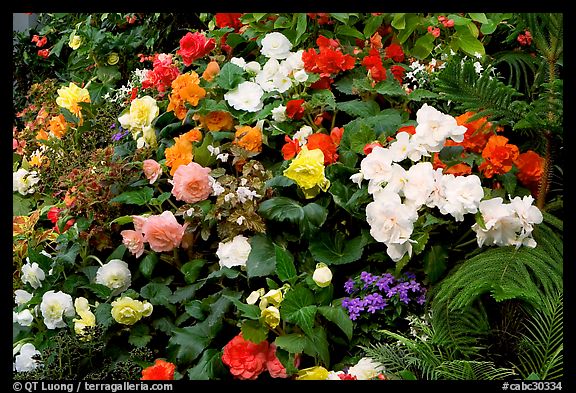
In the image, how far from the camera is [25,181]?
140 inches

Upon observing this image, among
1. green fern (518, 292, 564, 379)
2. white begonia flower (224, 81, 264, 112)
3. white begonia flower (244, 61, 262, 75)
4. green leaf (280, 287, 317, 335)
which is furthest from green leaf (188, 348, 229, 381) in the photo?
white begonia flower (244, 61, 262, 75)

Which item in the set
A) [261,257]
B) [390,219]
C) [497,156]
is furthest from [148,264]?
[497,156]

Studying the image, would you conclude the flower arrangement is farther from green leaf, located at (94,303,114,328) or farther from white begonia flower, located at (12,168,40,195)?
white begonia flower, located at (12,168,40,195)

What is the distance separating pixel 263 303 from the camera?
2.27 m

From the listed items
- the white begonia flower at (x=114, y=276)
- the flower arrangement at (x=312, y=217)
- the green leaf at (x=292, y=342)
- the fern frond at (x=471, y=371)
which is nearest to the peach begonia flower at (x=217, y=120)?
the flower arrangement at (x=312, y=217)

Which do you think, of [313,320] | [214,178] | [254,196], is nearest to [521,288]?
[313,320]

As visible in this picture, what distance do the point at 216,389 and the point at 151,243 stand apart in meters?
0.60

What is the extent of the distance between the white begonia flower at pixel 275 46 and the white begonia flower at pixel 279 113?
0.36 metres

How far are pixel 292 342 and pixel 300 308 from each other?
0.35ft

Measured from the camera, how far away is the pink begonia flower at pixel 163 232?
8.30 feet

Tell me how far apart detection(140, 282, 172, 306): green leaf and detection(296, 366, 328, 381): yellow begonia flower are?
559 millimetres

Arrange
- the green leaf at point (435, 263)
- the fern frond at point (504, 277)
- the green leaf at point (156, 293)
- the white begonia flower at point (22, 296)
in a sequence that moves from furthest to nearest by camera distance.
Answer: the white begonia flower at point (22, 296) < the green leaf at point (156, 293) < the green leaf at point (435, 263) < the fern frond at point (504, 277)

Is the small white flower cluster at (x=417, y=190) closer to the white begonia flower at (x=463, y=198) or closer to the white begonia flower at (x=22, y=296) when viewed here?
the white begonia flower at (x=463, y=198)
